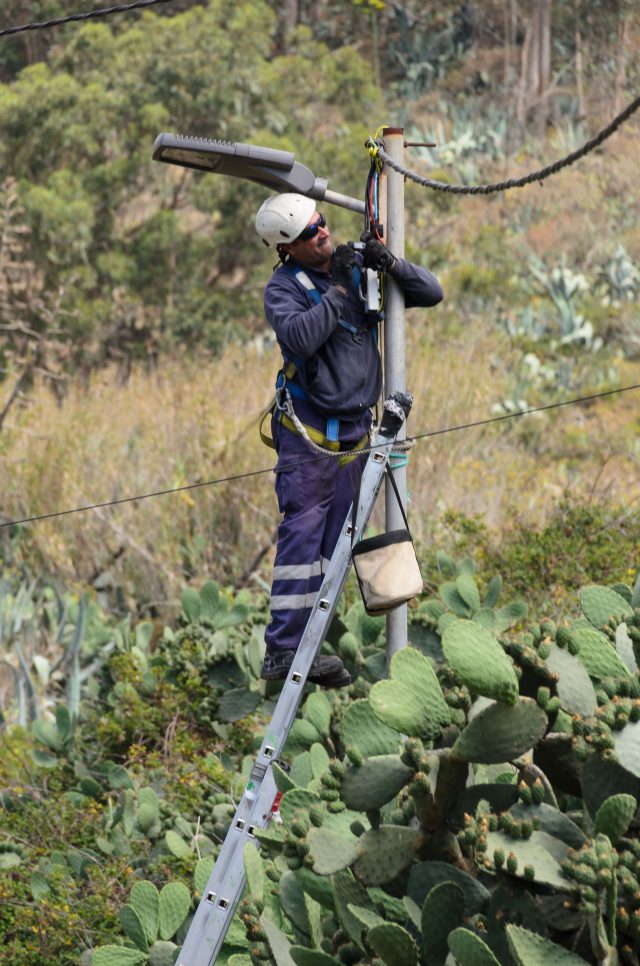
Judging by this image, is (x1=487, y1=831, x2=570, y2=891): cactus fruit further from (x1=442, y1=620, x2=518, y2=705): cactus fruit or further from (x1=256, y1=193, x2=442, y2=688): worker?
(x1=256, y1=193, x2=442, y2=688): worker

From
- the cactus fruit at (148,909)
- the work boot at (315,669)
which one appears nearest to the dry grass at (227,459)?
the work boot at (315,669)

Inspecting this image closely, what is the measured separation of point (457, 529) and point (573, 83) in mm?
17622

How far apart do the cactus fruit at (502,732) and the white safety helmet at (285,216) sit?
206 cm

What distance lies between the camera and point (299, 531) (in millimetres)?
4227

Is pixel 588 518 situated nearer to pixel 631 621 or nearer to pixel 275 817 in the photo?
pixel 275 817

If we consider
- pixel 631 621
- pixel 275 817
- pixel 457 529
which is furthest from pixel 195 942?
pixel 457 529

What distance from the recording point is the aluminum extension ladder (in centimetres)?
344

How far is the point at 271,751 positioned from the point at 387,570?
61cm

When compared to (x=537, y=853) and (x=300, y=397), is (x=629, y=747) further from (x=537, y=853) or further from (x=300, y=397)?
(x=300, y=397)

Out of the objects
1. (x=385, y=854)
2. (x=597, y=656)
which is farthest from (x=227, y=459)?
(x=385, y=854)

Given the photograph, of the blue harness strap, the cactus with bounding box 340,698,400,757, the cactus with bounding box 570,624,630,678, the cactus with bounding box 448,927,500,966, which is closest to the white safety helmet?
the blue harness strap

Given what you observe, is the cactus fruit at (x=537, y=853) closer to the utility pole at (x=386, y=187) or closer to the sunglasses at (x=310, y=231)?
the utility pole at (x=386, y=187)

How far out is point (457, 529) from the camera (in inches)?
282

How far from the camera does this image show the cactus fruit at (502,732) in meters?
2.50
